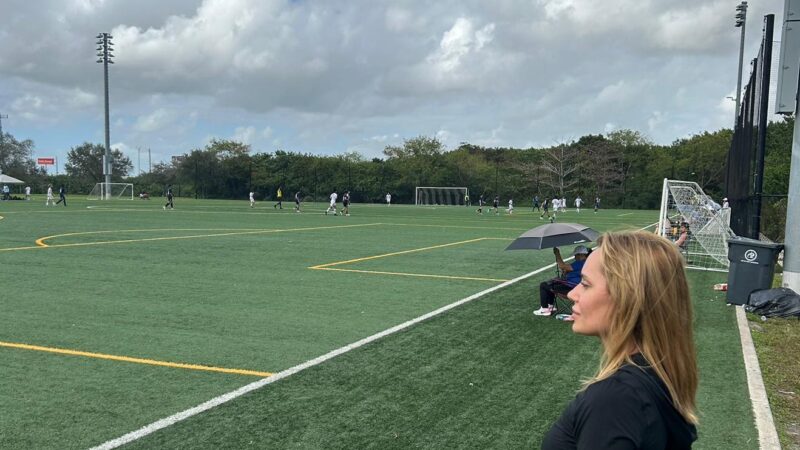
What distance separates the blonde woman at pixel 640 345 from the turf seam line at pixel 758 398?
3606 mm

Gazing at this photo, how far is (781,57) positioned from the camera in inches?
383

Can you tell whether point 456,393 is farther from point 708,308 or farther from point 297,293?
point 708,308

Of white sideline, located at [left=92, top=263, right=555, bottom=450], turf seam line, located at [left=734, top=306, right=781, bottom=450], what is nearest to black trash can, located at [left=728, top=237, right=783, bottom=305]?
turf seam line, located at [left=734, top=306, right=781, bottom=450]

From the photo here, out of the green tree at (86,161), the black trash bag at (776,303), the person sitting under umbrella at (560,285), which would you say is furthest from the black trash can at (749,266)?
the green tree at (86,161)

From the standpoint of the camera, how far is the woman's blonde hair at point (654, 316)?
1.46 metres

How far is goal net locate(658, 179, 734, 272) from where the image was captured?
50.1 feet

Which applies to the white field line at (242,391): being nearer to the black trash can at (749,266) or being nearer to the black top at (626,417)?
the black top at (626,417)

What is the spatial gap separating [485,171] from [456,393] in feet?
250

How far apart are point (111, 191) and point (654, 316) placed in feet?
250

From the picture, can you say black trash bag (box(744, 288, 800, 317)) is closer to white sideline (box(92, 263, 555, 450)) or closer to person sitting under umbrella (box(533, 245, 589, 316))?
person sitting under umbrella (box(533, 245, 589, 316))

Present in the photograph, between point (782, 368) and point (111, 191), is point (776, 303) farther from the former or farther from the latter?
point (111, 191)

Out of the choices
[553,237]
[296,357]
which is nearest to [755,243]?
[553,237]

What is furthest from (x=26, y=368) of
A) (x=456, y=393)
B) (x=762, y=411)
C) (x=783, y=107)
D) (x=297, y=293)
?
(x=783, y=107)

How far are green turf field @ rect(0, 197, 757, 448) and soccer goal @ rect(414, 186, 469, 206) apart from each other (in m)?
61.1
